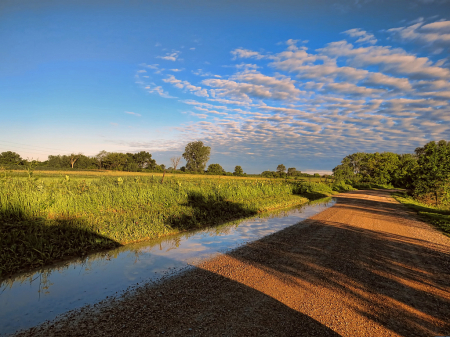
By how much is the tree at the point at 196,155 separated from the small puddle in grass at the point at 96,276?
85.4 metres

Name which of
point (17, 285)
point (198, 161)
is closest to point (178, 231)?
point (17, 285)

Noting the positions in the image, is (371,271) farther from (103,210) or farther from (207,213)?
(103,210)

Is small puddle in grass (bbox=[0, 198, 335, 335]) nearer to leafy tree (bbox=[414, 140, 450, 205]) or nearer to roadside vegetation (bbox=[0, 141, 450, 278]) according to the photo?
roadside vegetation (bbox=[0, 141, 450, 278])

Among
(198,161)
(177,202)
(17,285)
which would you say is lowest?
(17,285)

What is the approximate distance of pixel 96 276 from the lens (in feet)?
19.5

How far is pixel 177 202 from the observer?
14.4 meters

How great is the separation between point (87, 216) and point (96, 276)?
16.3ft

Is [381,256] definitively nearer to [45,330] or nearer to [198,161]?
[45,330]

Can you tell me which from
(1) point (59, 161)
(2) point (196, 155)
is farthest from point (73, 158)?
(2) point (196, 155)

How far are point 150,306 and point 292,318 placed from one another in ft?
8.30

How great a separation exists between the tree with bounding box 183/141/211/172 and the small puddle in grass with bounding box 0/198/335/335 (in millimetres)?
85398

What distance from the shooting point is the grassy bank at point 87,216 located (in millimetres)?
7024

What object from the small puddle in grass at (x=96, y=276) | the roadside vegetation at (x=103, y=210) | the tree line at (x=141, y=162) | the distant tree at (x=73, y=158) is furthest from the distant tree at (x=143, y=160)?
the small puddle in grass at (x=96, y=276)

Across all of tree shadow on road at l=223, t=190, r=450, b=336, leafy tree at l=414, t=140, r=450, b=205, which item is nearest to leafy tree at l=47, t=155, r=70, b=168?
tree shadow on road at l=223, t=190, r=450, b=336
